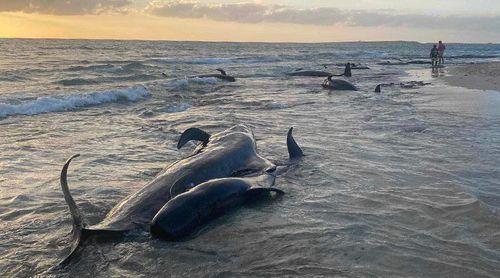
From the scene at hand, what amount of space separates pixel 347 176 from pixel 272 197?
1.55 metres

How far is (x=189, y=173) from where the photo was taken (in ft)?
22.1

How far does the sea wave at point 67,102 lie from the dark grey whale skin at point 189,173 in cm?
1004

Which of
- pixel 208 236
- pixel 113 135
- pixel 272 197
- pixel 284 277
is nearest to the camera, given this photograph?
pixel 284 277

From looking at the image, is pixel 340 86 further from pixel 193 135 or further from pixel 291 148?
pixel 193 135

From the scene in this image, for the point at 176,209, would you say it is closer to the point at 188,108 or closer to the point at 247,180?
the point at 247,180

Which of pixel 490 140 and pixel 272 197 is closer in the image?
pixel 272 197

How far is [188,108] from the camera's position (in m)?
17.6

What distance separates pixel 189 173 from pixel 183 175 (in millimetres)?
98

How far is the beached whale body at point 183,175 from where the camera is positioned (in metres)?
5.19

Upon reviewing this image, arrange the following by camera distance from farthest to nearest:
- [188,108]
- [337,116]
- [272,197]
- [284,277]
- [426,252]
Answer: [188,108] < [337,116] < [272,197] < [426,252] < [284,277]

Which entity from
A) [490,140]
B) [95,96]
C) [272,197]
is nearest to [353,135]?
[490,140]

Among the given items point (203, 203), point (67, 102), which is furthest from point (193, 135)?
point (67, 102)

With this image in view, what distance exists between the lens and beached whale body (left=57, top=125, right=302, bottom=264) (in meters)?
5.19

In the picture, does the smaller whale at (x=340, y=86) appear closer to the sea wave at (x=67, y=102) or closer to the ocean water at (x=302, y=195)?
the ocean water at (x=302, y=195)
